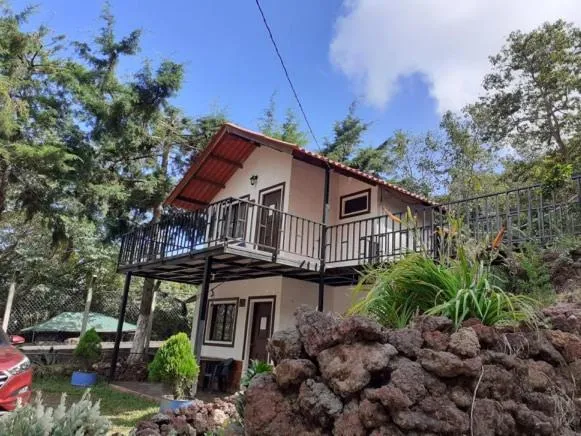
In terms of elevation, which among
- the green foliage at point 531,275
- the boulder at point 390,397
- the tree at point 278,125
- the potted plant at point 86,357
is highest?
the tree at point 278,125

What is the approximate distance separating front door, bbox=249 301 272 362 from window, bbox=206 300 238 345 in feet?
2.71

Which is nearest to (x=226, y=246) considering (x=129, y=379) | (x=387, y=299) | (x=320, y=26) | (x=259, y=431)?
(x=320, y=26)

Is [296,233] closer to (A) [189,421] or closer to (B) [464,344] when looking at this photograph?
(A) [189,421]

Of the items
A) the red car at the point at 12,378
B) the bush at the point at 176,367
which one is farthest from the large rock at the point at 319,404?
the bush at the point at 176,367

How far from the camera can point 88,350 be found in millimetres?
11156

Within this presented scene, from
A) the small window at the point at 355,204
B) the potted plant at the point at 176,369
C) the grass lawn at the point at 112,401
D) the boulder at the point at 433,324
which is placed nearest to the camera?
the boulder at the point at 433,324

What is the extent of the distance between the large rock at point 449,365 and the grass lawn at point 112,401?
547 centimetres

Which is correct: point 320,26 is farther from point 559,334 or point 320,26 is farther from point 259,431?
point 259,431

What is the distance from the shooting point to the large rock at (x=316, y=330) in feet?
8.48

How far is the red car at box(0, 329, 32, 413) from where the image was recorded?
199 inches

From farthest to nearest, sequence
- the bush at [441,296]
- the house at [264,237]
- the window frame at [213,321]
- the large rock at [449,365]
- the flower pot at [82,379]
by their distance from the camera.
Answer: the window frame at [213,321]
the flower pot at [82,379]
the house at [264,237]
the bush at [441,296]
the large rock at [449,365]

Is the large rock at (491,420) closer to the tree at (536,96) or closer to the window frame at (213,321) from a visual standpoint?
the window frame at (213,321)

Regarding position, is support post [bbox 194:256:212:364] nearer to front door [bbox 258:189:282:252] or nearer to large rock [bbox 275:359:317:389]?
front door [bbox 258:189:282:252]

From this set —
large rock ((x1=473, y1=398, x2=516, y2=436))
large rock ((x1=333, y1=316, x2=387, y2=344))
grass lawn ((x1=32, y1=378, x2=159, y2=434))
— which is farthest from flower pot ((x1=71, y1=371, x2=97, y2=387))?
large rock ((x1=473, y1=398, x2=516, y2=436))
